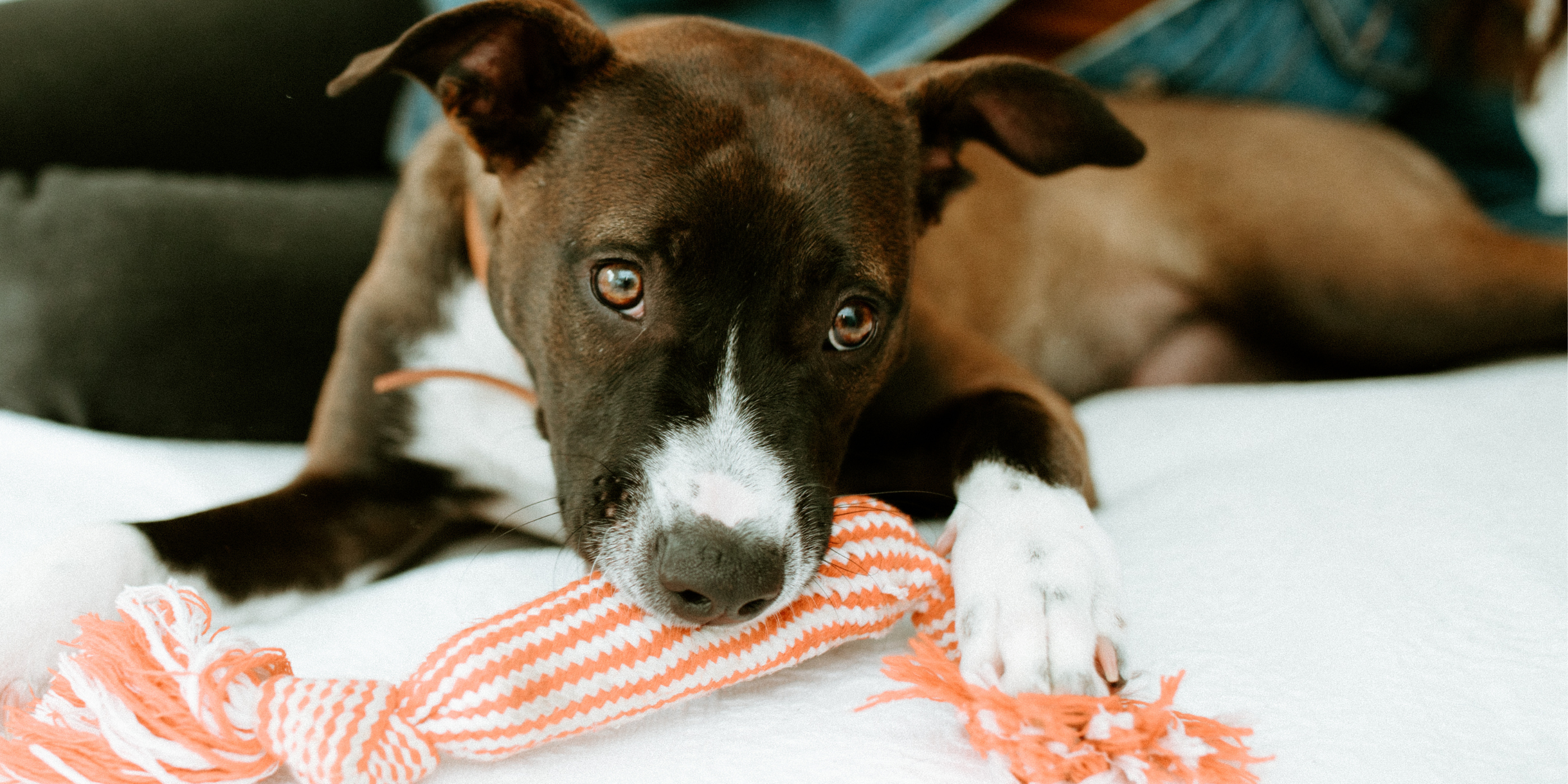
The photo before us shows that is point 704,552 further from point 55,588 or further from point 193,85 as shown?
point 193,85

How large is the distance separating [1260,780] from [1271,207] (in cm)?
255

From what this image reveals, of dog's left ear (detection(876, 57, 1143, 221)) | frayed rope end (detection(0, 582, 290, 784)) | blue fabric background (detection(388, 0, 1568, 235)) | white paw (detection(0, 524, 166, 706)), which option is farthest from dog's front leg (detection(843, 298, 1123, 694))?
white paw (detection(0, 524, 166, 706))

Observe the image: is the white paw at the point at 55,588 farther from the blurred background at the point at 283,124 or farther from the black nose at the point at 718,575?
the blurred background at the point at 283,124

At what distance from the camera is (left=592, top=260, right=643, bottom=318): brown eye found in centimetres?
171

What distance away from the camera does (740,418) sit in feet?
5.33

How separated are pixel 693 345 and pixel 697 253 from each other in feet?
0.48

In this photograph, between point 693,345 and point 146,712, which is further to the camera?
point 693,345

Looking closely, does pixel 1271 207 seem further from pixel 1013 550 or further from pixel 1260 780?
pixel 1260 780

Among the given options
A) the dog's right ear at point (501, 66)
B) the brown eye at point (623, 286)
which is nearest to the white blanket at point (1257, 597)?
the brown eye at point (623, 286)

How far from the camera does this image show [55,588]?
1.61m

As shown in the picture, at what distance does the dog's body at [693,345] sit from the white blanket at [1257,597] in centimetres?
14

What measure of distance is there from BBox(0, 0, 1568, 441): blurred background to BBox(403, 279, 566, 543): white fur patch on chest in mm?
702

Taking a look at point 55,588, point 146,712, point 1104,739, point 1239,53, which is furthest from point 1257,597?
point 1239,53

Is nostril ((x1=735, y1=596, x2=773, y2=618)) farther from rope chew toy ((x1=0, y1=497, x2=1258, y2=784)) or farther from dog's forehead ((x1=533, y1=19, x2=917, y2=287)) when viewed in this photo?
dog's forehead ((x1=533, y1=19, x2=917, y2=287))
